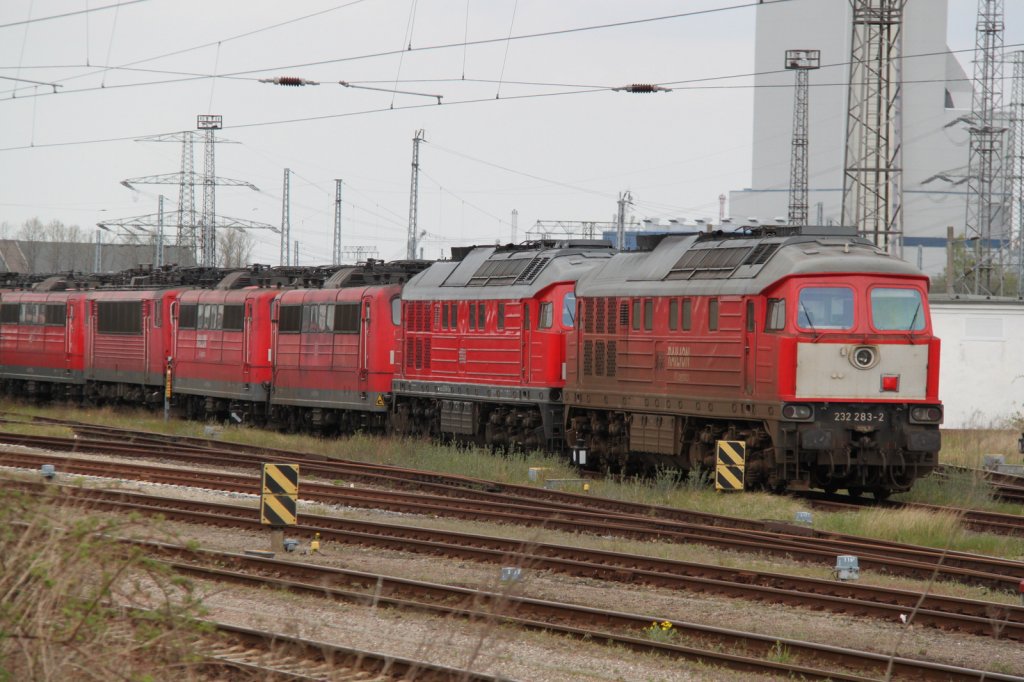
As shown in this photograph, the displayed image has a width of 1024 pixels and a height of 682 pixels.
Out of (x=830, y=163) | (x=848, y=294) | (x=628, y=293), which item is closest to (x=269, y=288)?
(x=628, y=293)

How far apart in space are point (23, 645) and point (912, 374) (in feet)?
52.3

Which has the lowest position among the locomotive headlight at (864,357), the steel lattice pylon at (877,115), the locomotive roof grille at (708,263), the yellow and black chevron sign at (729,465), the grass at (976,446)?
the grass at (976,446)

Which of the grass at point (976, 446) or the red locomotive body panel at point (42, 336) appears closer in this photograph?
the grass at point (976, 446)

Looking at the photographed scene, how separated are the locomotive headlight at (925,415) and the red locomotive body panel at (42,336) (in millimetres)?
31638

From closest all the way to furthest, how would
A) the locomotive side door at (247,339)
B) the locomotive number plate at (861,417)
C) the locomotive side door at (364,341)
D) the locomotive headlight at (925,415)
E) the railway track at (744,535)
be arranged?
the railway track at (744,535)
the locomotive number plate at (861,417)
the locomotive headlight at (925,415)
the locomotive side door at (364,341)
the locomotive side door at (247,339)

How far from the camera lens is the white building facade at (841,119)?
93750 millimetres

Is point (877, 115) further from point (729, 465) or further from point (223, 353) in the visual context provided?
point (223, 353)

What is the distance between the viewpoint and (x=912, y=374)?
20.9 metres

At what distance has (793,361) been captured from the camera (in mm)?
20438

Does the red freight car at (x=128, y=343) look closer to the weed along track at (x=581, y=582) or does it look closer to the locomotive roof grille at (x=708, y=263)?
the weed along track at (x=581, y=582)

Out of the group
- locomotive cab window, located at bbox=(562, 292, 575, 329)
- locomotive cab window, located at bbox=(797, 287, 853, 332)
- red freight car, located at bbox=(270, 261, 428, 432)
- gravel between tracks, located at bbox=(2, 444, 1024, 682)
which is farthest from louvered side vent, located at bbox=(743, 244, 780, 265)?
red freight car, located at bbox=(270, 261, 428, 432)

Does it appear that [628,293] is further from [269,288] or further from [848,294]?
[269,288]

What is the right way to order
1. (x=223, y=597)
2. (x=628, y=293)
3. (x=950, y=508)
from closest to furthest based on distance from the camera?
(x=223, y=597) < (x=950, y=508) < (x=628, y=293)

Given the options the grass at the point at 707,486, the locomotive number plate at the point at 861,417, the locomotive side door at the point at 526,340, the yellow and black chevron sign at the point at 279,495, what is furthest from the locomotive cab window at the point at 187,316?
the yellow and black chevron sign at the point at 279,495
